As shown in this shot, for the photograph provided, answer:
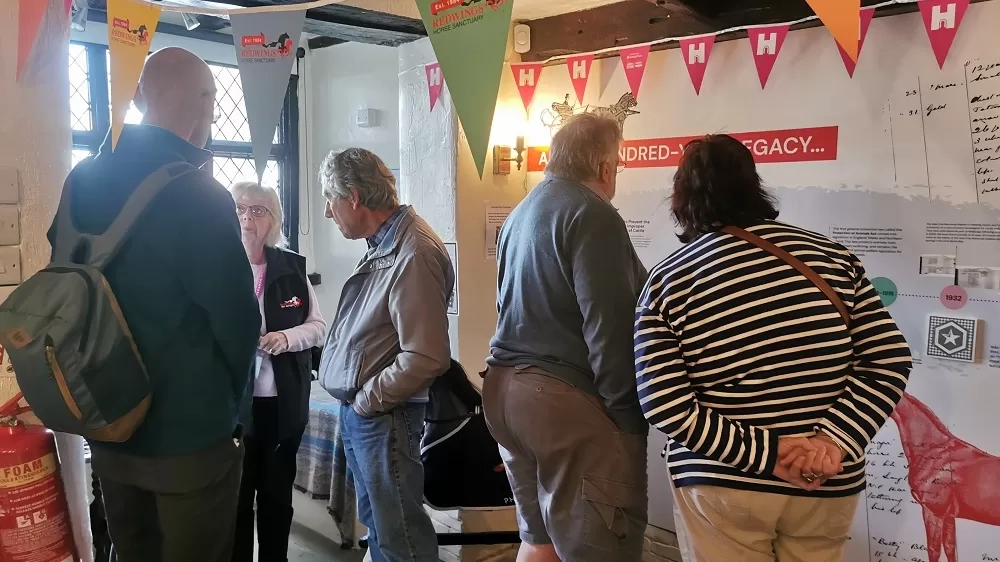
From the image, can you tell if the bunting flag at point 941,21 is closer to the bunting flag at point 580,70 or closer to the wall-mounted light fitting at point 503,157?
the bunting flag at point 580,70

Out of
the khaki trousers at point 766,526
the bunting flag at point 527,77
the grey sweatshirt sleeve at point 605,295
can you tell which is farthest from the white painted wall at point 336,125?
the khaki trousers at point 766,526

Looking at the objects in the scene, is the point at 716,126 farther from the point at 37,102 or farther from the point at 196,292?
the point at 37,102

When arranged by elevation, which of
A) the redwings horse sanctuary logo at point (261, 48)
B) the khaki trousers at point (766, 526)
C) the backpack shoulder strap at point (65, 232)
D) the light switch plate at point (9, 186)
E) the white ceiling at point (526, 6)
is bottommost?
the khaki trousers at point (766, 526)

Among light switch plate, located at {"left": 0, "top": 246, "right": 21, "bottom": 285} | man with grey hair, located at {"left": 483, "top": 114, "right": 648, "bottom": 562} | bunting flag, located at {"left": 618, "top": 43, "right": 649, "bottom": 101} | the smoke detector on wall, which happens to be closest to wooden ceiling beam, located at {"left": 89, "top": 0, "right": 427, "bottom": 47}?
the smoke detector on wall

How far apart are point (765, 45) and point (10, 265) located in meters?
2.17

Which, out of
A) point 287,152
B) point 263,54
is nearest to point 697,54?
point 263,54

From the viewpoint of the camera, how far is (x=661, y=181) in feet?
8.27

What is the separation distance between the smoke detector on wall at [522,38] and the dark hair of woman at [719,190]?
151 cm

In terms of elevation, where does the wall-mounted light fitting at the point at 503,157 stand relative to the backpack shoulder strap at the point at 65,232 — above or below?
above

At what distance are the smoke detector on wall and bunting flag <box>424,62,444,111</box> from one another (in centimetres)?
34

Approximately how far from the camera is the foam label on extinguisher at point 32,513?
1484mm

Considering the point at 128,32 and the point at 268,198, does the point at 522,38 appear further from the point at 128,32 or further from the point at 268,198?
the point at 128,32

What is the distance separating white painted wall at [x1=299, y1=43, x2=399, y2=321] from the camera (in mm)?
3963

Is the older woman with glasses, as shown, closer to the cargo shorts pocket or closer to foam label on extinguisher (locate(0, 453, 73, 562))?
foam label on extinguisher (locate(0, 453, 73, 562))
